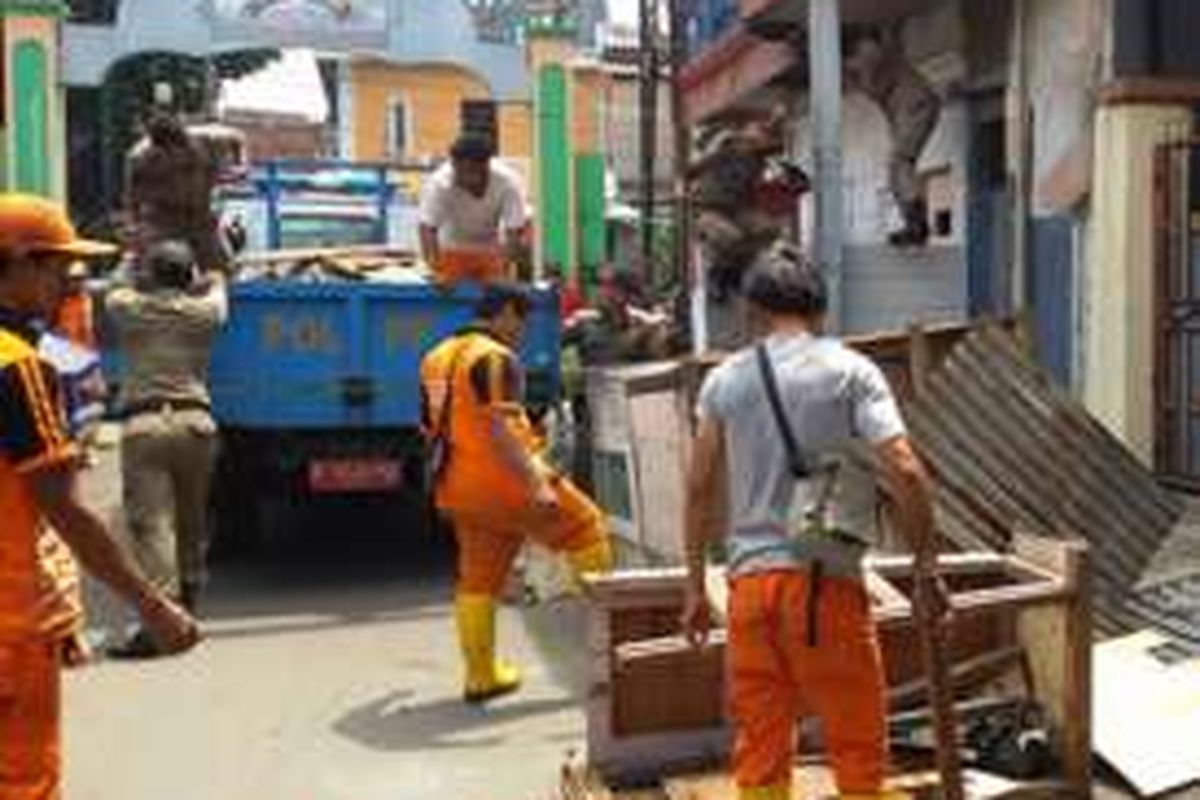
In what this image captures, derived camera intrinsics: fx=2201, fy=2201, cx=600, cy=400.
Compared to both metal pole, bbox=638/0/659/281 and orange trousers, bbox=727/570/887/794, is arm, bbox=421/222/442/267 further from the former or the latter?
metal pole, bbox=638/0/659/281

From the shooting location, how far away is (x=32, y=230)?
4766 millimetres

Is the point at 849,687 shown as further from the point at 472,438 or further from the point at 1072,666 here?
the point at 472,438

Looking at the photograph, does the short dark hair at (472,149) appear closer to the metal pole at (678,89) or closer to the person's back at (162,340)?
the person's back at (162,340)

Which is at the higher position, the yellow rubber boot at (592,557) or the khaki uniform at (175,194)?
the khaki uniform at (175,194)

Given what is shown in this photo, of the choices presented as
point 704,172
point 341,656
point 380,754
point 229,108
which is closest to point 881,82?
point 704,172

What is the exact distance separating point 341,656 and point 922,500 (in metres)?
4.65

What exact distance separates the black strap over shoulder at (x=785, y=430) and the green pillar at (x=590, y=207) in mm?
23690

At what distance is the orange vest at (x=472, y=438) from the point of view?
28.0ft

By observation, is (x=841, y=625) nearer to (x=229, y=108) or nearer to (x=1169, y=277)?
(x=1169, y=277)

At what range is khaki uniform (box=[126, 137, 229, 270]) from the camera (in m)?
11.3

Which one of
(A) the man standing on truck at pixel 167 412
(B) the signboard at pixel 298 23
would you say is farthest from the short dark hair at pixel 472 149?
(B) the signboard at pixel 298 23

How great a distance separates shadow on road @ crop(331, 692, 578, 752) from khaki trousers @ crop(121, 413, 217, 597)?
1.80 metres

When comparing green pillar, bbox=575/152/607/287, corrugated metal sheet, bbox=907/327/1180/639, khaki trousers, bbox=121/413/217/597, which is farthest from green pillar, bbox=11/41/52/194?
corrugated metal sheet, bbox=907/327/1180/639

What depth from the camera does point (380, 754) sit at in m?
7.72
